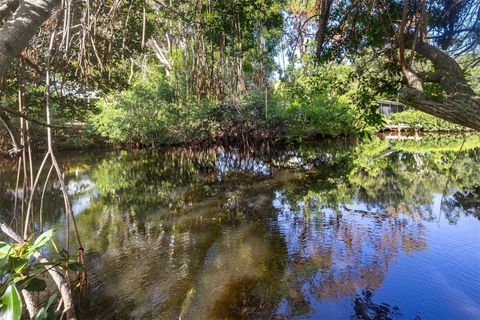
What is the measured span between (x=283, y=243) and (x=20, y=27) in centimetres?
470

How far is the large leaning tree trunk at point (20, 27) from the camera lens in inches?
57.6

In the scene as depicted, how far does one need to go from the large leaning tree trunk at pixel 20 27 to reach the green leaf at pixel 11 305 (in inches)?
34.6

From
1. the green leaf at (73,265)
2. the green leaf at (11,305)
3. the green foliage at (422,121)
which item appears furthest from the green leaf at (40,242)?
the green foliage at (422,121)

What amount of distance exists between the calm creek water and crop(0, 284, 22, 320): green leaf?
2694 mm

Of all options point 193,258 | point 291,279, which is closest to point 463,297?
point 291,279

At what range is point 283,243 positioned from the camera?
557 cm

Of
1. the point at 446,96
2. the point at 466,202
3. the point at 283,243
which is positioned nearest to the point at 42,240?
the point at 446,96

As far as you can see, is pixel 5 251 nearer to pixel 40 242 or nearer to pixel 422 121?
pixel 40 242

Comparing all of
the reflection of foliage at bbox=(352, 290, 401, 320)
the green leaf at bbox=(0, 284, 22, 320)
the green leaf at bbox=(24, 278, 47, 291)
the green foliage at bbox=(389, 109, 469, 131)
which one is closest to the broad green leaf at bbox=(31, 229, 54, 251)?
the green leaf at bbox=(24, 278, 47, 291)

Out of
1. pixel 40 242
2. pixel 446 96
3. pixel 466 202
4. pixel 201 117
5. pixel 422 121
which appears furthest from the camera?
pixel 422 121

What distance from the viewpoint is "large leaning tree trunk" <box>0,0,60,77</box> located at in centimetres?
146

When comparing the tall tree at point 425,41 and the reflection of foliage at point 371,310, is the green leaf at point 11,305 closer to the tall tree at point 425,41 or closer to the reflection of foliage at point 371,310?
the tall tree at point 425,41

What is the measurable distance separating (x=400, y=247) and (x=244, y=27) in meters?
3.68

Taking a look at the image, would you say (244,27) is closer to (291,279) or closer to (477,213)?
(291,279)
